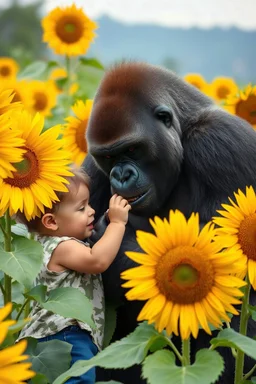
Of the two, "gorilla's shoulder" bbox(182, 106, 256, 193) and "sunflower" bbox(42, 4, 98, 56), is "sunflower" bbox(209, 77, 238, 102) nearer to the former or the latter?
"sunflower" bbox(42, 4, 98, 56)

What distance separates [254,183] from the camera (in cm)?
392

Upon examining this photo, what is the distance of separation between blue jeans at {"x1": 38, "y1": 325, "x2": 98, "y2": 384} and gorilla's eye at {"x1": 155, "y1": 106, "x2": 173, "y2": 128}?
1.17 metres

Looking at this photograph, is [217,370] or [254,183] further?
[254,183]

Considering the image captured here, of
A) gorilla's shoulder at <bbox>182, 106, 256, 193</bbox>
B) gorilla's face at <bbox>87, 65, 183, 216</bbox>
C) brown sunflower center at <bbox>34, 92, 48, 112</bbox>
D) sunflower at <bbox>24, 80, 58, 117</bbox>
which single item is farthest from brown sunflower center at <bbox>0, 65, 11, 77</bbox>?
gorilla's shoulder at <bbox>182, 106, 256, 193</bbox>

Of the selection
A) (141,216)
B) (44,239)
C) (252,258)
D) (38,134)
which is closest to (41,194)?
(38,134)

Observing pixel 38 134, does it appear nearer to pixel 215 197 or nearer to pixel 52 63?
pixel 215 197

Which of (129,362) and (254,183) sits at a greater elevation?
(254,183)

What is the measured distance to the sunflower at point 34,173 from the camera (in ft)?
9.66

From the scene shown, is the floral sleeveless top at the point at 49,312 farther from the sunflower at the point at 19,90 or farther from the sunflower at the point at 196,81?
the sunflower at the point at 196,81

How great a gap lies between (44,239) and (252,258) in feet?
3.41

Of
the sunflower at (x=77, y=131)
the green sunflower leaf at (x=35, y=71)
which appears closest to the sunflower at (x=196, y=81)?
the green sunflower leaf at (x=35, y=71)

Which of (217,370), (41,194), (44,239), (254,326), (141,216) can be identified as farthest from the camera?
(141,216)

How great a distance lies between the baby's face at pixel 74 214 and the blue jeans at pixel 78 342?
15.3 inches

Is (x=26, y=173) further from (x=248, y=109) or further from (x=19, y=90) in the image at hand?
(x=19, y=90)
